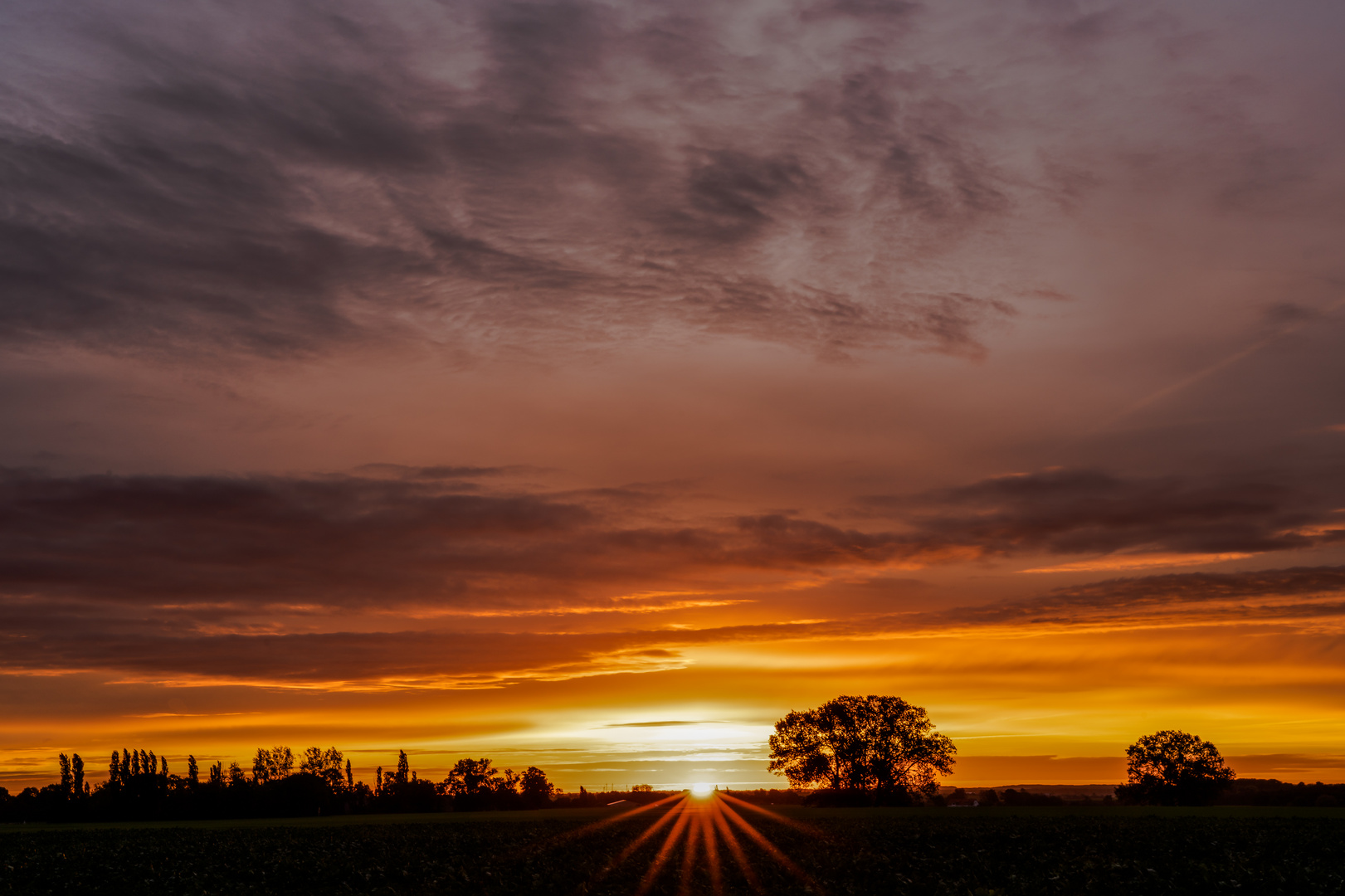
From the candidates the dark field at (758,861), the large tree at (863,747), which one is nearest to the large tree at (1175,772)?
the large tree at (863,747)

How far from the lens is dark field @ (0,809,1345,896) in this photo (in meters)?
41.2

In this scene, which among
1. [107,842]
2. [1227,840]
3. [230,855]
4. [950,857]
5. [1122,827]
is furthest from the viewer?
[107,842]

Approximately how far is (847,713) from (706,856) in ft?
416

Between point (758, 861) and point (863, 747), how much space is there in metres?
126

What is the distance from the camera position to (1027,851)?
52.7 m

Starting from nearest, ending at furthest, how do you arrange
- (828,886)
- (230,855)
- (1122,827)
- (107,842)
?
(828,886) → (230,855) → (1122,827) → (107,842)

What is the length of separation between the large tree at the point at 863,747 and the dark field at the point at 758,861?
8967cm

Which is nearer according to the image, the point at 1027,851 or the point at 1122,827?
the point at 1027,851

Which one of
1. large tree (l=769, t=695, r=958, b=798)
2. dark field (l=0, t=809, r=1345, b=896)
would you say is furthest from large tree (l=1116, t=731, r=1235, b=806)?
dark field (l=0, t=809, r=1345, b=896)

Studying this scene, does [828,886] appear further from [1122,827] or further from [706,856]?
[1122,827]

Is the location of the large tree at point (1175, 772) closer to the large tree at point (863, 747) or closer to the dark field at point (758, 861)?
the large tree at point (863, 747)

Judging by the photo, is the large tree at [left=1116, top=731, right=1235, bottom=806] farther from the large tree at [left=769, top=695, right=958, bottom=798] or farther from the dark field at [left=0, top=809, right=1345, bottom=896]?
→ the dark field at [left=0, top=809, right=1345, bottom=896]

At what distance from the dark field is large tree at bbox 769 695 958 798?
8967cm

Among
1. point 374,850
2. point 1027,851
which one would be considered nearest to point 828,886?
point 1027,851
